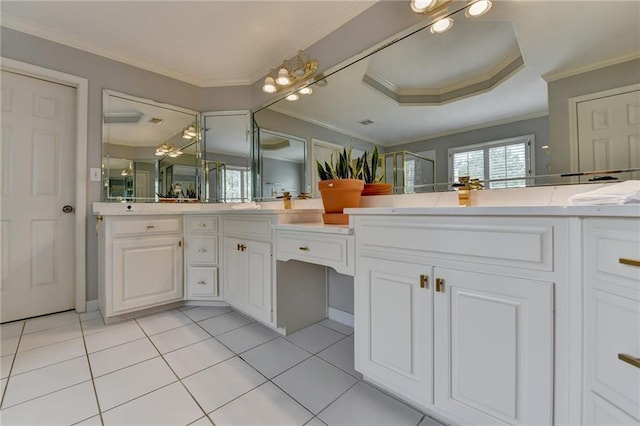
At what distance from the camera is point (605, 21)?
1.05 m

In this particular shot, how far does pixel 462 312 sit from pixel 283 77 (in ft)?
7.20

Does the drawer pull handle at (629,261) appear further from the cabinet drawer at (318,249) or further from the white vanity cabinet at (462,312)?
the cabinet drawer at (318,249)

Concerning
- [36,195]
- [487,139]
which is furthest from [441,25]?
[36,195]

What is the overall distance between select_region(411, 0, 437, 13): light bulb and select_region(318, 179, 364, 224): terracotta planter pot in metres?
0.99

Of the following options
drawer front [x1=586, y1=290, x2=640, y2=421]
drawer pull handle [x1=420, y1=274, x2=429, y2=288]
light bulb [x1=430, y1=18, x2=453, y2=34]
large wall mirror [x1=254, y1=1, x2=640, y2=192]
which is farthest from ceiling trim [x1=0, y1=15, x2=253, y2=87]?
drawer front [x1=586, y1=290, x2=640, y2=421]

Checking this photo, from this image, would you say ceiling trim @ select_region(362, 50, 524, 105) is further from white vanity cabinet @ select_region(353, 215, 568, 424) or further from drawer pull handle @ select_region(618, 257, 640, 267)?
drawer pull handle @ select_region(618, 257, 640, 267)

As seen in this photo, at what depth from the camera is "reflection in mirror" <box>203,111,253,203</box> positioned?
2814 mm

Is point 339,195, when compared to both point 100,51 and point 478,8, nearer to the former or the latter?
point 478,8

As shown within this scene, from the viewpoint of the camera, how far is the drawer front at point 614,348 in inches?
25.4

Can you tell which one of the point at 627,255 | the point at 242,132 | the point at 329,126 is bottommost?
the point at 627,255

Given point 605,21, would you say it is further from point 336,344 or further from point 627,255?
point 336,344

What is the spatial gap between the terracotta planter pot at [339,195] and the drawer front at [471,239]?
36 cm

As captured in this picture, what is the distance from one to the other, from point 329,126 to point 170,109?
5.68 ft

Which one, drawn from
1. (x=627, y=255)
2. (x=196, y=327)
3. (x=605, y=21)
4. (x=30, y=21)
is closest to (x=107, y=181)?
(x=30, y=21)
